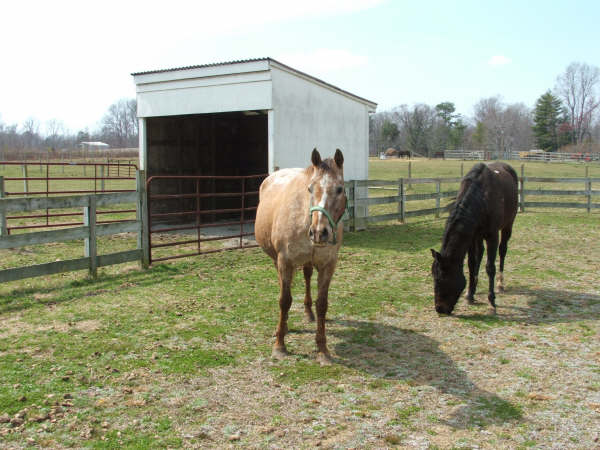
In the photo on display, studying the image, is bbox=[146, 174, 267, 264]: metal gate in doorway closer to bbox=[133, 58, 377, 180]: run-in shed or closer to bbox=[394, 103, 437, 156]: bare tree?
bbox=[133, 58, 377, 180]: run-in shed

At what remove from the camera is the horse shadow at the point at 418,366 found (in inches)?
124

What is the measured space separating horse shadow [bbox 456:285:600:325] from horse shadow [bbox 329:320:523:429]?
109cm

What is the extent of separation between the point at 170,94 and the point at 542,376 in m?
9.16

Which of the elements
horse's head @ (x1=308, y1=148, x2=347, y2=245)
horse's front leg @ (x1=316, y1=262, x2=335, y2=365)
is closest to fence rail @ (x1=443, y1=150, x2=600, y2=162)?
horse's front leg @ (x1=316, y1=262, x2=335, y2=365)

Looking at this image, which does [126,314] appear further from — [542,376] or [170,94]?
[170,94]

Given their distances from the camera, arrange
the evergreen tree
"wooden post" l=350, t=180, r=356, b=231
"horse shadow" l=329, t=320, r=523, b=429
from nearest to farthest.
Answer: "horse shadow" l=329, t=320, r=523, b=429 < "wooden post" l=350, t=180, r=356, b=231 < the evergreen tree

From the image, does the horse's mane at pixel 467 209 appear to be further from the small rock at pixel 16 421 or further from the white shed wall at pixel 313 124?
the white shed wall at pixel 313 124

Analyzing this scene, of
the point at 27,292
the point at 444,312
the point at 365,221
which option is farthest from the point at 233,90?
the point at 444,312

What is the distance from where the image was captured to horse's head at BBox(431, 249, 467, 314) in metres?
5.07

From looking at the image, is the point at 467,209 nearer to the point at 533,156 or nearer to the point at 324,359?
the point at 324,359

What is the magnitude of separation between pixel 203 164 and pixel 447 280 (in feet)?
32.7

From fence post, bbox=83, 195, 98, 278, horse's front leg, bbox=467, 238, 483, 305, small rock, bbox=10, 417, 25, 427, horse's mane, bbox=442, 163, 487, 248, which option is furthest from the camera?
fence post, bbox=83, 195, 98, 278

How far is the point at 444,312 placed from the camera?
17.0 feet

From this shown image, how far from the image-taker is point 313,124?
10922 millimetres
